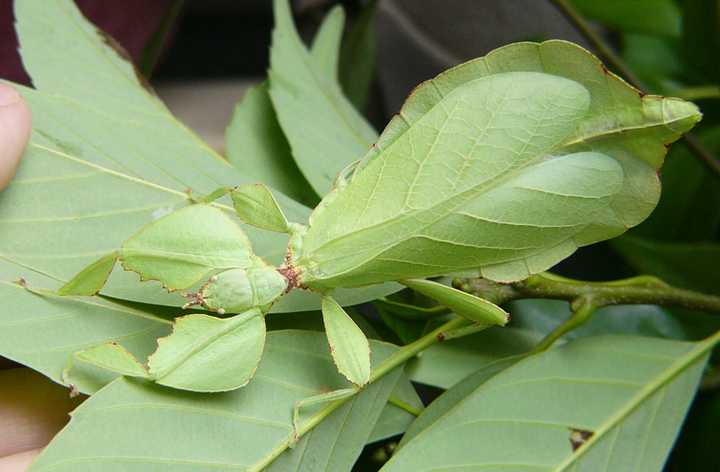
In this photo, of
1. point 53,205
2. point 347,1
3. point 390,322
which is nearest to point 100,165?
point 53,205

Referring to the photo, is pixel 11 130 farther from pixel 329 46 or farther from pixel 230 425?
pixel 329 46

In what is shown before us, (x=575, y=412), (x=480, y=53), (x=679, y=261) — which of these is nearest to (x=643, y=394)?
(x=575, y=412)

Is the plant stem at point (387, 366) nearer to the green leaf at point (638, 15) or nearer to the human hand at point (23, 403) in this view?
the human hand at point (23, 403)

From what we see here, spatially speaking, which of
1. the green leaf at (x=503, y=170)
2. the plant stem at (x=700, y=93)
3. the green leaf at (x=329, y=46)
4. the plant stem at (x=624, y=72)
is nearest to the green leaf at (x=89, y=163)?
the green leaf at (x=503, y=170)

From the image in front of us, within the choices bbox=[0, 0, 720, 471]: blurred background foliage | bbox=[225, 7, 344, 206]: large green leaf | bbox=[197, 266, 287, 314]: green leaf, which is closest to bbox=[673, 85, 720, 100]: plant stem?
bbox=[0, 0, 720, 471]: blurred background foliage

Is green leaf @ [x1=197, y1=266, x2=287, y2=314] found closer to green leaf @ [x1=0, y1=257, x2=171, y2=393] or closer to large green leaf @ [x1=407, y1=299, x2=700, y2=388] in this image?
green leaf @ [x1=0, y1=257, x2=171, y2=393]

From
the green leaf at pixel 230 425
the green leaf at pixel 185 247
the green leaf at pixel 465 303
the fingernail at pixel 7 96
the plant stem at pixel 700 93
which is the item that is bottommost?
the green leaf at pixel 230 425
